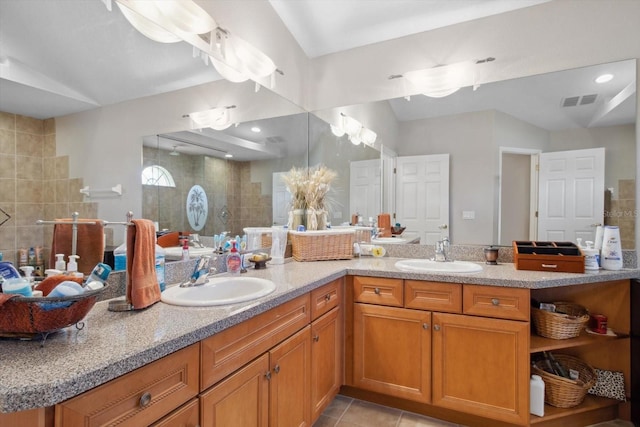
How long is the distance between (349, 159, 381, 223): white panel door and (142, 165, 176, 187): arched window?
1560mm

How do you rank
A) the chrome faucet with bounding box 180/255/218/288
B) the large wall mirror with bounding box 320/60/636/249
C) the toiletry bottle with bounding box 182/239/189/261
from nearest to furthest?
the chrome faucet with bounding box 180/255/218/288 < the toiletry bottle with bounding box 182/239/189/261 < the large wall mirror with bounding box 320/60/636/249

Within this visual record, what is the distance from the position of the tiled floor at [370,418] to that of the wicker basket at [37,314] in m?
1.58

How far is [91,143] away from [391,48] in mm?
2174

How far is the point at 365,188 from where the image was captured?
9.05 feet

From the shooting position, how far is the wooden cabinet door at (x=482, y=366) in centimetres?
172

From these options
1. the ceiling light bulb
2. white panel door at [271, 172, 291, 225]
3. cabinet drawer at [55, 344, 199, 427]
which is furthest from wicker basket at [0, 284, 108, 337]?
the ceiling light bulb

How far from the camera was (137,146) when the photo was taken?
1.47m

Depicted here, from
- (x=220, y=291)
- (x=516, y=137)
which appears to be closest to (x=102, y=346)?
(x=220, y=291)

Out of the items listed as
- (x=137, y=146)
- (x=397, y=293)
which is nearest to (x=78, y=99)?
(x=137, y=146)

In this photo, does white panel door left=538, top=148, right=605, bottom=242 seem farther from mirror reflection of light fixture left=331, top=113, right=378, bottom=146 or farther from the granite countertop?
the granite countertop

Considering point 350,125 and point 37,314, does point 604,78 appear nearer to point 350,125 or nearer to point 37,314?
point 350,125

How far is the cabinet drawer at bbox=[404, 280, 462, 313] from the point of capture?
72.4 inches

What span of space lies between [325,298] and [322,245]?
55cm

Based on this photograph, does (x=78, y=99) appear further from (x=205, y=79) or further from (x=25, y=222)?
(x=205, y=79)
